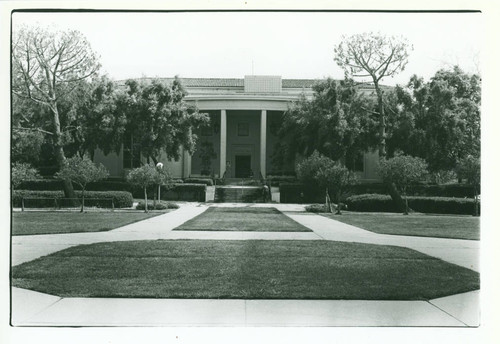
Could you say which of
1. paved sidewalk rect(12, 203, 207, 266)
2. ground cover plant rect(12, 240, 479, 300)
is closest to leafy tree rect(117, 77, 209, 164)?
paved sidewalk rect(12, 203, 207, 266)

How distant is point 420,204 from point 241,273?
16225 millimetres

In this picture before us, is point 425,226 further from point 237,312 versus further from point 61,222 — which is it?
point 237,312

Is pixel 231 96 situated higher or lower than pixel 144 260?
higher

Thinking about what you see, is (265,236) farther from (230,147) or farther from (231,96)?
(230,147)

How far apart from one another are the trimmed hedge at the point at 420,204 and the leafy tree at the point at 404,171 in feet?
2.26

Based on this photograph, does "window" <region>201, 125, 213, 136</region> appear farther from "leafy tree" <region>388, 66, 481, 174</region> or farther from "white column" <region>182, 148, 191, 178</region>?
"leafy tree" <region>388, 66, 481, 174</region>

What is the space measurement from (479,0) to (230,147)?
3222 cm

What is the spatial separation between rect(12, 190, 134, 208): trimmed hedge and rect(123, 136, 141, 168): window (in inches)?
93.0

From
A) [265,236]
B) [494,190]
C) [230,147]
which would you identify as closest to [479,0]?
[494,190]

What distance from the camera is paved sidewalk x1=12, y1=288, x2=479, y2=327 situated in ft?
21.5

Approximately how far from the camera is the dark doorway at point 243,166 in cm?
3806

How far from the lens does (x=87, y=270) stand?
28.6 ft

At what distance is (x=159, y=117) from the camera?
95.9 feet

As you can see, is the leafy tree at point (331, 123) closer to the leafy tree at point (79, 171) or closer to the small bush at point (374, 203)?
the small bush at point (374, 203)
